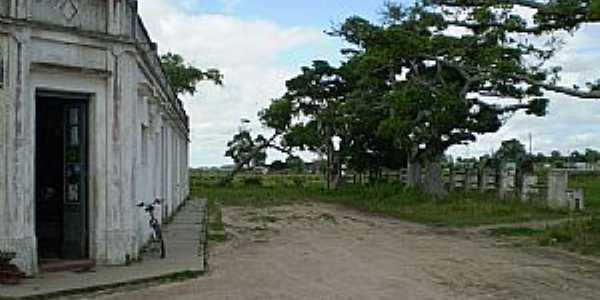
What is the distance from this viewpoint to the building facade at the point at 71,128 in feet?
42.8

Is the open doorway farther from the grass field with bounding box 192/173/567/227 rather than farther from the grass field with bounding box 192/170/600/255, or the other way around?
the grass field with bounding box 192/173/567/227

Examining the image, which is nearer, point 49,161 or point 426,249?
point 49,161

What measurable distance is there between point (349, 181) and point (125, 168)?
4725 centimetres

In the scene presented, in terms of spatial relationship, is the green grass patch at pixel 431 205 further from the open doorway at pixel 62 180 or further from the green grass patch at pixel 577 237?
the open doorway at pixel 62 180

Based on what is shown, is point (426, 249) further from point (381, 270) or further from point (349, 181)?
point (349, 181)

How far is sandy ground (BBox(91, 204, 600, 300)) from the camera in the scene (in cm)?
1249

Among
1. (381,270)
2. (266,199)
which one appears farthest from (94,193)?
(266,199)

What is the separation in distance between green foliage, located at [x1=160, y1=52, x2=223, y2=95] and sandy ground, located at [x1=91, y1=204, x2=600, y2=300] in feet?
107

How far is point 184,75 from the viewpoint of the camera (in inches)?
2235

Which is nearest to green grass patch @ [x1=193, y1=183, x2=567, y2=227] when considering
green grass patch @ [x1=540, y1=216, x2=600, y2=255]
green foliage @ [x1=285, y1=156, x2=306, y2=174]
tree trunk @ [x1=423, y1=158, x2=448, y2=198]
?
tree trunk @ [x1=423, y1=158, x2=448, y2=198]

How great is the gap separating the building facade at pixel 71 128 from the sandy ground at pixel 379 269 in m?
1.95

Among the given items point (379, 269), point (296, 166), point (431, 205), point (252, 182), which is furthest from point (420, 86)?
point (296, 166)

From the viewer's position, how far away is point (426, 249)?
19328mm

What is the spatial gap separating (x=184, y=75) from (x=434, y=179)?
2238 centimetres
